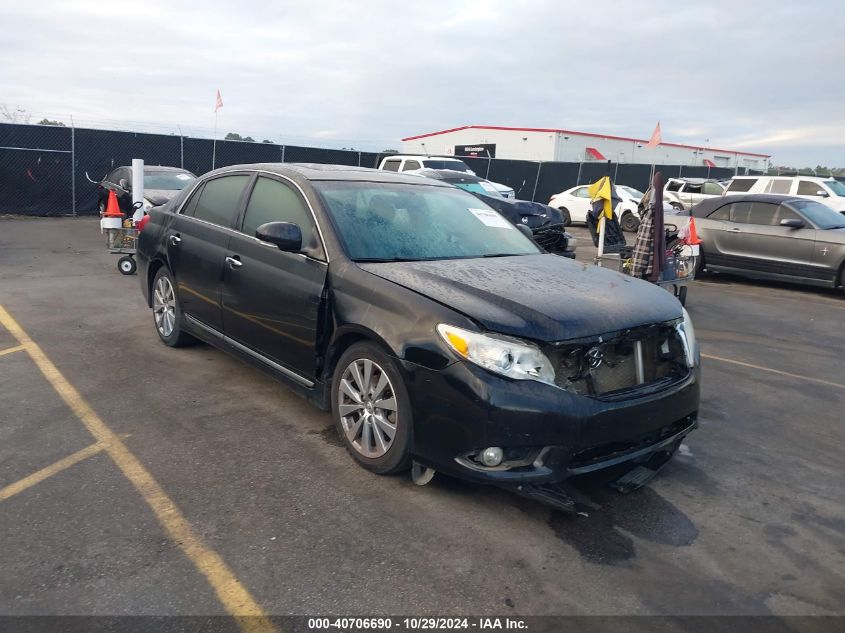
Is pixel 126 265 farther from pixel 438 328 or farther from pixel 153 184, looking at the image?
pixel 438 328

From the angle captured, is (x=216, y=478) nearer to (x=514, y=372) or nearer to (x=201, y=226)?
(x=514, y=372)

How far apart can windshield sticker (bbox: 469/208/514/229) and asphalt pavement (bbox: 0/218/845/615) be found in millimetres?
1812

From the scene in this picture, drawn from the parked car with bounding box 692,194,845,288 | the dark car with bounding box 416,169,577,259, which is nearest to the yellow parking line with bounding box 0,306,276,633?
the dark car with bounding box 416,169,577,259

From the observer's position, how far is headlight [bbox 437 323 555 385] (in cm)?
325

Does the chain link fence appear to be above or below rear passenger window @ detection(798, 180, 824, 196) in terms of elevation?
below

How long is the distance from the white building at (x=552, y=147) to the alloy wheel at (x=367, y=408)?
3844cm

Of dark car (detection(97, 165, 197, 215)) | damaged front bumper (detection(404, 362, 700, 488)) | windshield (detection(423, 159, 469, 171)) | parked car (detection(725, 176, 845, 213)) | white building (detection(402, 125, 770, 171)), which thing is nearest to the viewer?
damaged front bumper (detection(404, 362, 700, 488))

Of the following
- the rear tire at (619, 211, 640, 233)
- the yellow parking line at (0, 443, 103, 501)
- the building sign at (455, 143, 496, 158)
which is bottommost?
the yellow parking line at (0, 443, 103, 501)

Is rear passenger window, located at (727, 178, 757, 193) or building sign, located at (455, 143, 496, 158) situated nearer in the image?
rear passenger window, located at (727, 178, 757, 193)

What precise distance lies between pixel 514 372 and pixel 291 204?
7.11 ft

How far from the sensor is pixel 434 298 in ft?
11.6

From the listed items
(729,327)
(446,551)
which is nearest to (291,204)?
(446,551)

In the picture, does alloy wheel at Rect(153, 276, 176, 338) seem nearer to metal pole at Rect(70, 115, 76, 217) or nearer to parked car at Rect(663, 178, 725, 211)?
metal pole at Rect(70, 115, 76, 217)

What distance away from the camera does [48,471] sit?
376 centimetres
